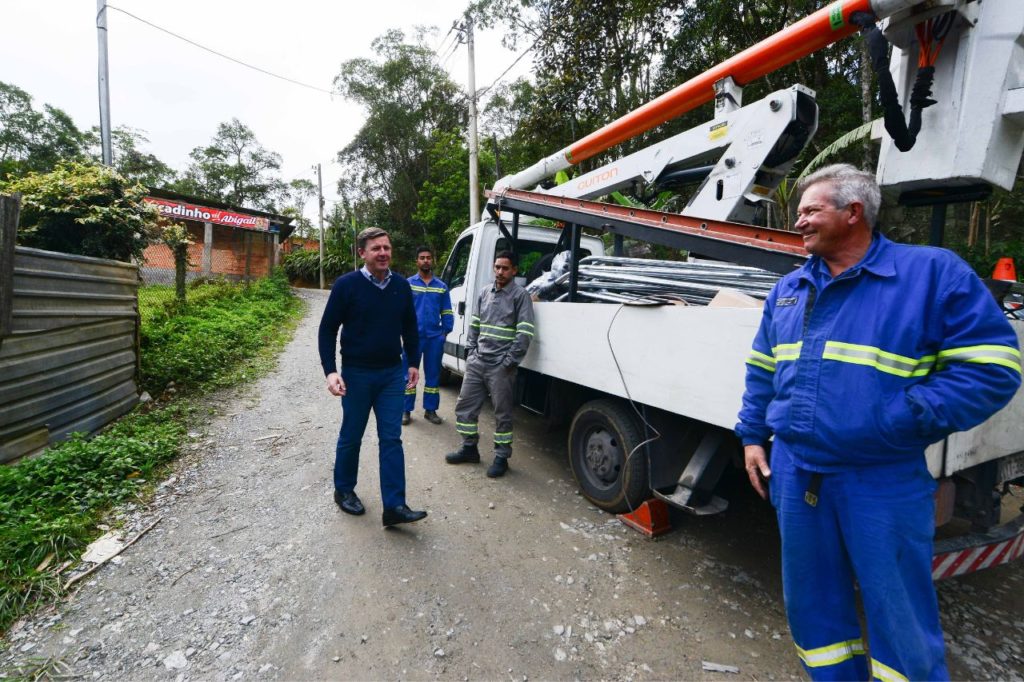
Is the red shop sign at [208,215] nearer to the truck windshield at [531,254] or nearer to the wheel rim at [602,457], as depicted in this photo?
the truck windshield at [531,254]

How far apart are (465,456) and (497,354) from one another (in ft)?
2.87

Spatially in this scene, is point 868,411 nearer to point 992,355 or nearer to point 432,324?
point 992,355

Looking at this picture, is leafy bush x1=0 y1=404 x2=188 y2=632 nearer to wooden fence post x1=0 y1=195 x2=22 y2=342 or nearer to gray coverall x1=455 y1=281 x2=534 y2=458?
wooden fence post x1=0 y1=195 x2=22 y2=342

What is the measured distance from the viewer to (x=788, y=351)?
152cm

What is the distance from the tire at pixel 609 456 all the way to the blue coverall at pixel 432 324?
1922mm

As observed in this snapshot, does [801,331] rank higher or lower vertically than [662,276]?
lower

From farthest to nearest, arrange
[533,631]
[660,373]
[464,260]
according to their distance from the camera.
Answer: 1. [464,260]
2. [660,373]
3. [533,631]

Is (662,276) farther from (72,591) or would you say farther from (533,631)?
(72,591)

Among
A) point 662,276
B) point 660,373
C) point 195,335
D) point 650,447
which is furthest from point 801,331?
point 195,335

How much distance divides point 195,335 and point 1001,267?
8.41 meters

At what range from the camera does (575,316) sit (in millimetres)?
3123

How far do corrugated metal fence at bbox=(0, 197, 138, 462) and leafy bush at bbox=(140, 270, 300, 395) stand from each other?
662 mm

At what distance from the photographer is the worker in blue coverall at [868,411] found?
4.09ft

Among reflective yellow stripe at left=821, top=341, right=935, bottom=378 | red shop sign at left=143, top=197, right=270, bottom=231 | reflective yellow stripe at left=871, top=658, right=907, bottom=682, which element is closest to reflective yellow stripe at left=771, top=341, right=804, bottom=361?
reflective yellow stripe at left=821, top=341, right=935, bottom=378
